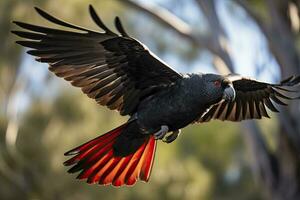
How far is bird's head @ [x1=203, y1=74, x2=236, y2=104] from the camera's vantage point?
328cm

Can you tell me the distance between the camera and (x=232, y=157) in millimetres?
13055

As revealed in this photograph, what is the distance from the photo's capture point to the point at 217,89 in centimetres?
328

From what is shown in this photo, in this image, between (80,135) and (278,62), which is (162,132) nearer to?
(278,62)

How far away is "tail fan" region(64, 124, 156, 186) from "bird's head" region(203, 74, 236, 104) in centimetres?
54

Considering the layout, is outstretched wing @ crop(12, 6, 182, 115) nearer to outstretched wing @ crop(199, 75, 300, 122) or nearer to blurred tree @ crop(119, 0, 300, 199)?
outstretched wing @ crop(199, 75, 300, 122)

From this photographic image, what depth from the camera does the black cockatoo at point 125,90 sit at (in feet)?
11.0

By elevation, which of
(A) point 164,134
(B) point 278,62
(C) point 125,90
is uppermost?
(B) point 278,62

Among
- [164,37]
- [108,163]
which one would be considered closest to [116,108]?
[108,163]

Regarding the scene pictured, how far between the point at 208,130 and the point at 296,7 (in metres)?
5.35

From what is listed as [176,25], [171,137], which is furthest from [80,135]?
[171,137]

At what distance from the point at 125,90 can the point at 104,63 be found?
0.63ft

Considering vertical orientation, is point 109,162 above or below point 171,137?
below

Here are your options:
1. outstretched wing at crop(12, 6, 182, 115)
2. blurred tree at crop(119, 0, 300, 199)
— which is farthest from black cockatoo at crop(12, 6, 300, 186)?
blurred tree at crop(119, 0, 300, 199)

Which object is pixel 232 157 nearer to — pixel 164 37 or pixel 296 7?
pixel 164 37
